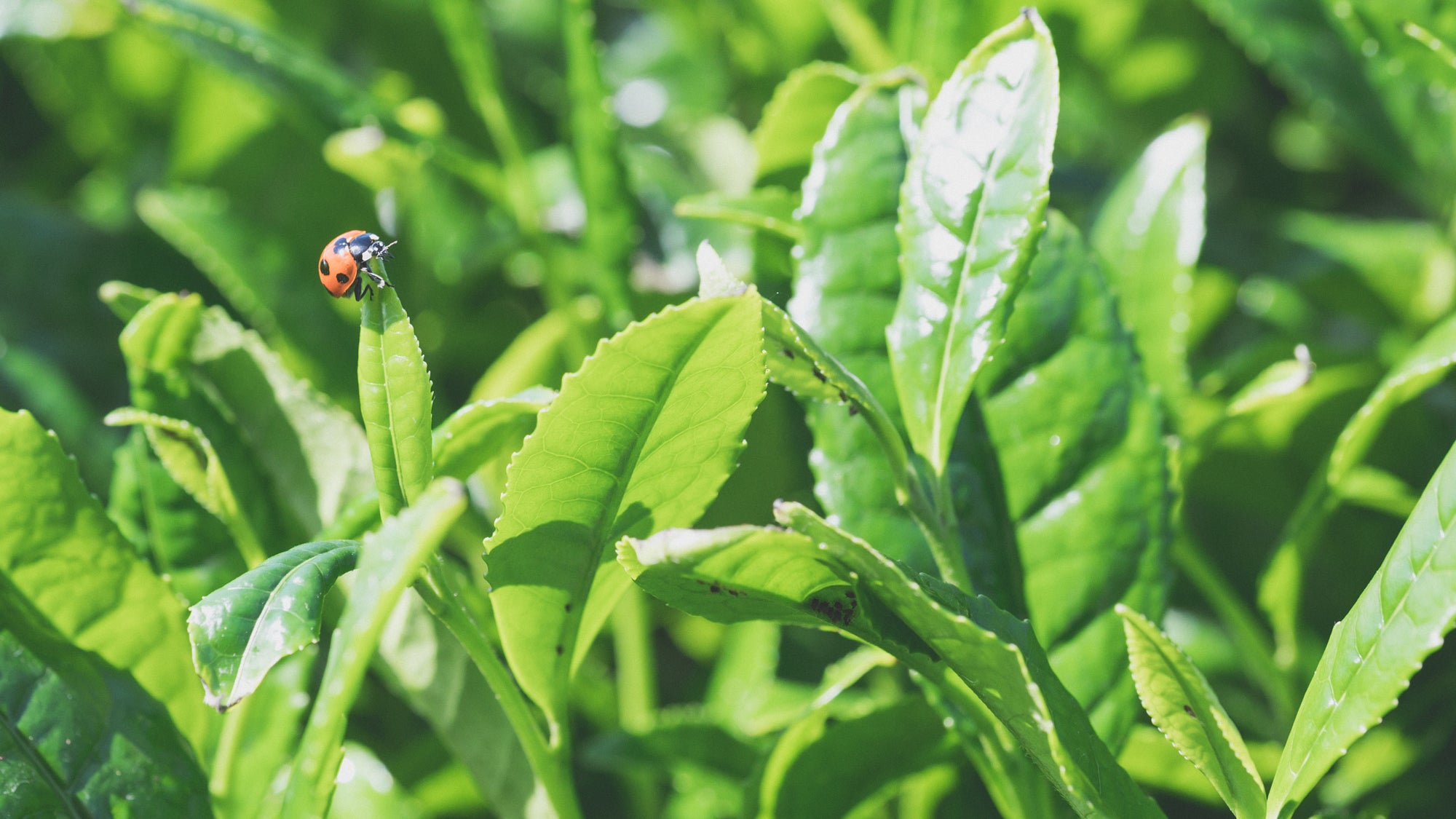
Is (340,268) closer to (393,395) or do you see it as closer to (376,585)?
(393,395)

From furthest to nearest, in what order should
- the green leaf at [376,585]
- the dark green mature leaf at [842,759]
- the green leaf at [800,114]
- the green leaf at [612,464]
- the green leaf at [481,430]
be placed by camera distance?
the green leaf at [800,114], the dark green mature leaf at [842,759], the green leaf at [481,430], the green leaf at [612,464], the green leaf at [376,585]

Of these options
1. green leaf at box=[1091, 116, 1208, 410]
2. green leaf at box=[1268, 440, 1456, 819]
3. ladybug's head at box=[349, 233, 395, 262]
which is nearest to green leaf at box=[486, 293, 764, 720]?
ladybug's head at box=[349, 233, 395, 262]

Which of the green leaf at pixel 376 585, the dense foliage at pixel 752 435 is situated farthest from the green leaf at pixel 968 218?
the green leaf at pixel 376 585

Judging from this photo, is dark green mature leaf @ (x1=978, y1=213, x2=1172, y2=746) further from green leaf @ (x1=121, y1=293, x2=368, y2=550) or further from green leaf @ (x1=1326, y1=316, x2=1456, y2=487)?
green leaf @ (x1=121, y1=293, x2=368, y2=550)

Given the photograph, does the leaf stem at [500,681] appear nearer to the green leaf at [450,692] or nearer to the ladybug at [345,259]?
the green leaf at [450,692]

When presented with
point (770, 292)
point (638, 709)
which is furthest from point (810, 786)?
point (770, 292)

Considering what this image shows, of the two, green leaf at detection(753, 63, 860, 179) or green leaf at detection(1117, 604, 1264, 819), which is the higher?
green leaf at detection(753, 63, 860, 179)
